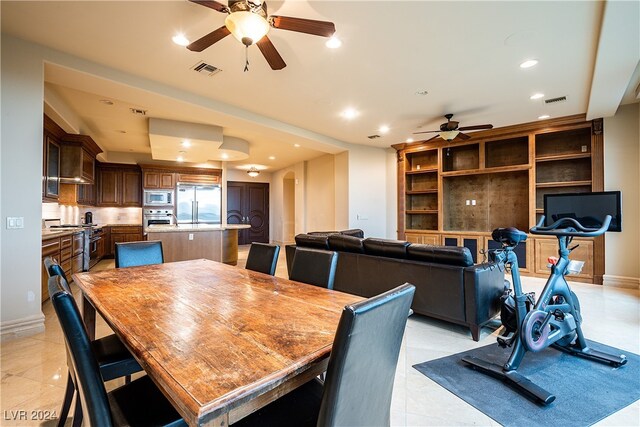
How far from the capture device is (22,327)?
2.73 metres

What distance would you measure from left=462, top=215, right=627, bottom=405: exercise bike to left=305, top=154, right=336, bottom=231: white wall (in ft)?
17.7

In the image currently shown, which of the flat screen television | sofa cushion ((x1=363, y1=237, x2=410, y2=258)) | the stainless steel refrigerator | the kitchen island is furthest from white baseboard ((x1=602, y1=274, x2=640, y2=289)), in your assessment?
the stainless steel refrigerator

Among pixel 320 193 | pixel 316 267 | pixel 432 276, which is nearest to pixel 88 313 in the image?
pixel 316 267

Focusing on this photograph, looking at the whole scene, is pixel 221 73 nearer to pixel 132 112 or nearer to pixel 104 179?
pixel 132 112

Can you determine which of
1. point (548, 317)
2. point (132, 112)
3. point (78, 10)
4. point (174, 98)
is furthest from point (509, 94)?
point (132, 112)

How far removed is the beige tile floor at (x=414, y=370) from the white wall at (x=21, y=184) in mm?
292

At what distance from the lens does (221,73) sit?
3.37 metres

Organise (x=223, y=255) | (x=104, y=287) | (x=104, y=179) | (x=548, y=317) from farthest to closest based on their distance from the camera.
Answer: (x=104, y=179)
(x=223, y=255)
(x=548, y=317)
(x=104, y=287)

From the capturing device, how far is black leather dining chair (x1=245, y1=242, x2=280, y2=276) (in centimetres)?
236

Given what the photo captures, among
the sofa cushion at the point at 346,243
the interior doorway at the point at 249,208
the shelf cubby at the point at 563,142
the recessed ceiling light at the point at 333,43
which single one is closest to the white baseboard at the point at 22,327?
the sofa cushion at the point at 346,243

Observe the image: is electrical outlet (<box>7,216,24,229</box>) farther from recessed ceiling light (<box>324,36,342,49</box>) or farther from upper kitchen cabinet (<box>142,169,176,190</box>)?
upper kitchen cabinet (<box>142,169,176,190</box>)

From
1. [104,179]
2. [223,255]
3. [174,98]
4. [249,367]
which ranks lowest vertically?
[223,255]

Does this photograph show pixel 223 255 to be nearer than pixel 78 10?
No

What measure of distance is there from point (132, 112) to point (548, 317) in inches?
228
